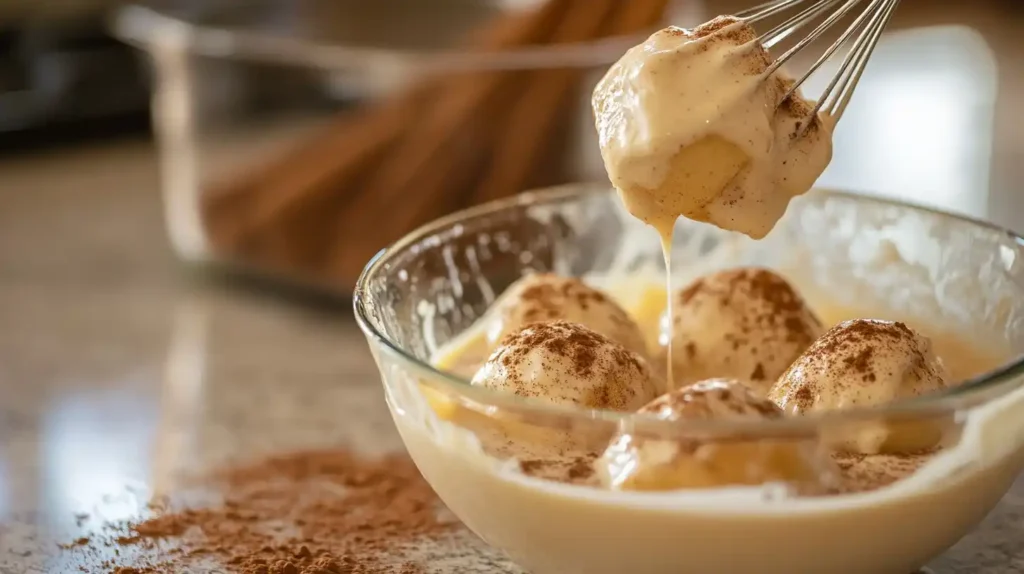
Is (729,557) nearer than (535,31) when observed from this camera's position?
Yes

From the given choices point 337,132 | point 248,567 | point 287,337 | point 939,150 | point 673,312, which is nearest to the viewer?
point 248,567

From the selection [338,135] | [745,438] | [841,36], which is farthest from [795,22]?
[338,135]

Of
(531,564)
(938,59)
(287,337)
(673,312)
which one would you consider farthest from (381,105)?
(938,59)

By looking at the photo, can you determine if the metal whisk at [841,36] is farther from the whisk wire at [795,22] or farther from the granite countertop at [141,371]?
the granite countertop at [141,371]

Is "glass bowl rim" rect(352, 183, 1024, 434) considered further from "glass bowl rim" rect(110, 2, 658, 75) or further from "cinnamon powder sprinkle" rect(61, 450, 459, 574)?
"glass bowl rim" rect(110, 2, 658, 75)

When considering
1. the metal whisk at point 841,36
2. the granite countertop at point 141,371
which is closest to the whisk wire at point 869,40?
the metal whisk at point 841,36

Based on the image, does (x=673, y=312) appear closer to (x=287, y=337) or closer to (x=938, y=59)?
(x=287, y=337)

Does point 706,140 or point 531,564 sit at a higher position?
point 706,140
